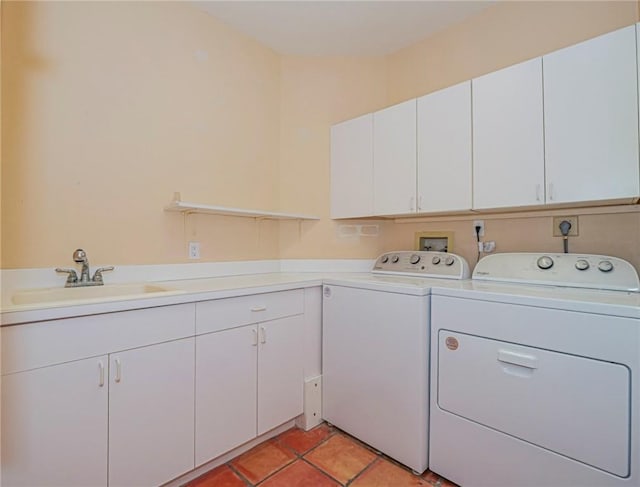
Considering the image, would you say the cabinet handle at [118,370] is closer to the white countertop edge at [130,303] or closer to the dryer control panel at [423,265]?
the white countertop edge at [130,303]

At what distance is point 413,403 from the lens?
5.32 feet

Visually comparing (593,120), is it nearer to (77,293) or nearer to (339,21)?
(339,21)

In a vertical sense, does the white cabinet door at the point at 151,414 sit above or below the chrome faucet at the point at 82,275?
below

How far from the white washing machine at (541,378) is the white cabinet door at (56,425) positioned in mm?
1477

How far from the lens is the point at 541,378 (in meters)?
1.28

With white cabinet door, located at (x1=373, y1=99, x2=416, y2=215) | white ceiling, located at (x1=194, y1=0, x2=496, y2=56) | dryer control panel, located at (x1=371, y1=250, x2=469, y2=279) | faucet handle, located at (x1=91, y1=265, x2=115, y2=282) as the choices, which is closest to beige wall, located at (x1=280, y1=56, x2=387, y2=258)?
white ceiling, located at (x1=194, y1=0, x2=496, y2=56)

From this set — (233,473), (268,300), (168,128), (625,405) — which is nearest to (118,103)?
(168,128)

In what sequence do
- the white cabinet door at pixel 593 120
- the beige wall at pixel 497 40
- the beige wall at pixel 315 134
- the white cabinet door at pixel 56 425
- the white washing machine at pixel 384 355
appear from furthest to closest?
1. the beige wall at pixel 315 134
2. the beige wall at pixel 497 40
3. the white washing machine at pixel 384 355
4. the white cabinet door at pixel 593 120
5. the white cabinet door at pixel 56 425

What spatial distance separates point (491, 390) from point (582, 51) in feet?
5.33

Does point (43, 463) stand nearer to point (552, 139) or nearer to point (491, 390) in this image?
point (491, 390)

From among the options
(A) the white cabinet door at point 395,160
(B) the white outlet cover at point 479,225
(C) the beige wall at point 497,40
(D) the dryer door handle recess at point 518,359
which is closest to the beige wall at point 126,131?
Result: (A) the white cabinet door at point 395,160

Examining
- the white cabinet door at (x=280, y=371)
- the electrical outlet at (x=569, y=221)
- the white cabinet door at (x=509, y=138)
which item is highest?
the white cabinet door at (x=509, y=138)

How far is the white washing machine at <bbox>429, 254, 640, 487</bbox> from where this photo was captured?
1133 millimetres

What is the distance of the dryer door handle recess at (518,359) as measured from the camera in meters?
1.29
